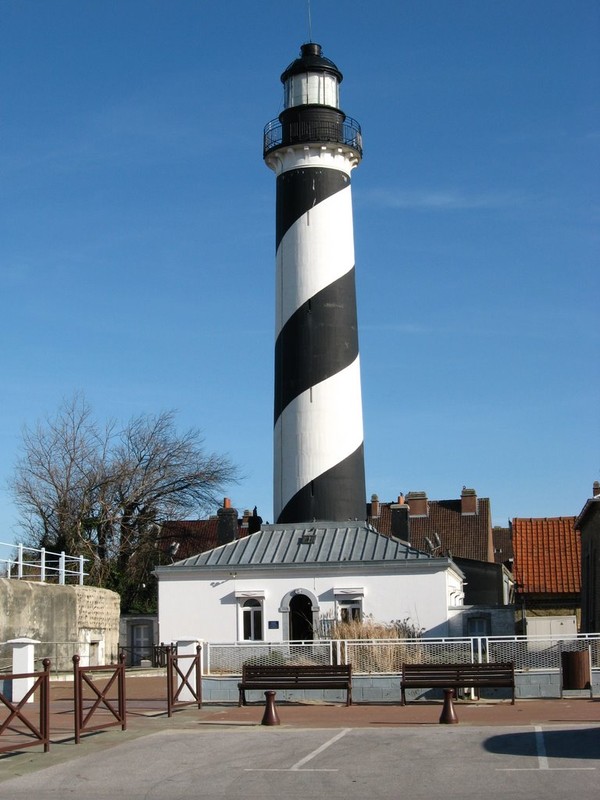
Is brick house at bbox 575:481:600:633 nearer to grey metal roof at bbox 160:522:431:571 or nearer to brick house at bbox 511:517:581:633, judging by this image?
brick house at bbox 511:517:581:633

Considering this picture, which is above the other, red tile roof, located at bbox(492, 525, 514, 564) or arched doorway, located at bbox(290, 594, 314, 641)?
red tile roof, located at bbox(492, 525, 514, 564)

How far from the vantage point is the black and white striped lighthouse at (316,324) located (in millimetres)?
30109

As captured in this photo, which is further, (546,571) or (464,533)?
(464,533)

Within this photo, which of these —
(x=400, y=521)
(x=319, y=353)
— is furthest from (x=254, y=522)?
(x=319, y=353)

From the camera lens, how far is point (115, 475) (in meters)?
40.3

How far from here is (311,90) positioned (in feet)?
105

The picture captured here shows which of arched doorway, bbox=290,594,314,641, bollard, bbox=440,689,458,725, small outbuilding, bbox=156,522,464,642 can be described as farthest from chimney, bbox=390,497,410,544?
bollard, bbox=440,689,458,725

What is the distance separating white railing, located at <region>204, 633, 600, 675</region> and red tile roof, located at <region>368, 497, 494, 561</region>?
29.1 metres

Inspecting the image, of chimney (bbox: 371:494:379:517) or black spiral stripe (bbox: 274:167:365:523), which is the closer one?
black spiral stripe (bbox: 274:167:365:523)

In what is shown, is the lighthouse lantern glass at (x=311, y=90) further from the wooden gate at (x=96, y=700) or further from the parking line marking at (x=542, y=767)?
the parking line marking at (x=542, y=767)

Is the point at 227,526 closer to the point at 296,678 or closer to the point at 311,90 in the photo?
the point at 311,90

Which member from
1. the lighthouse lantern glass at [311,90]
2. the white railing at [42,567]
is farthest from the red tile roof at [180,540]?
the lighthouse lantern glass at [311,90]

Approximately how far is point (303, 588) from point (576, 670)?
379 inches

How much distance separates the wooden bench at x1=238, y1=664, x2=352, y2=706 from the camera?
63.8ft
